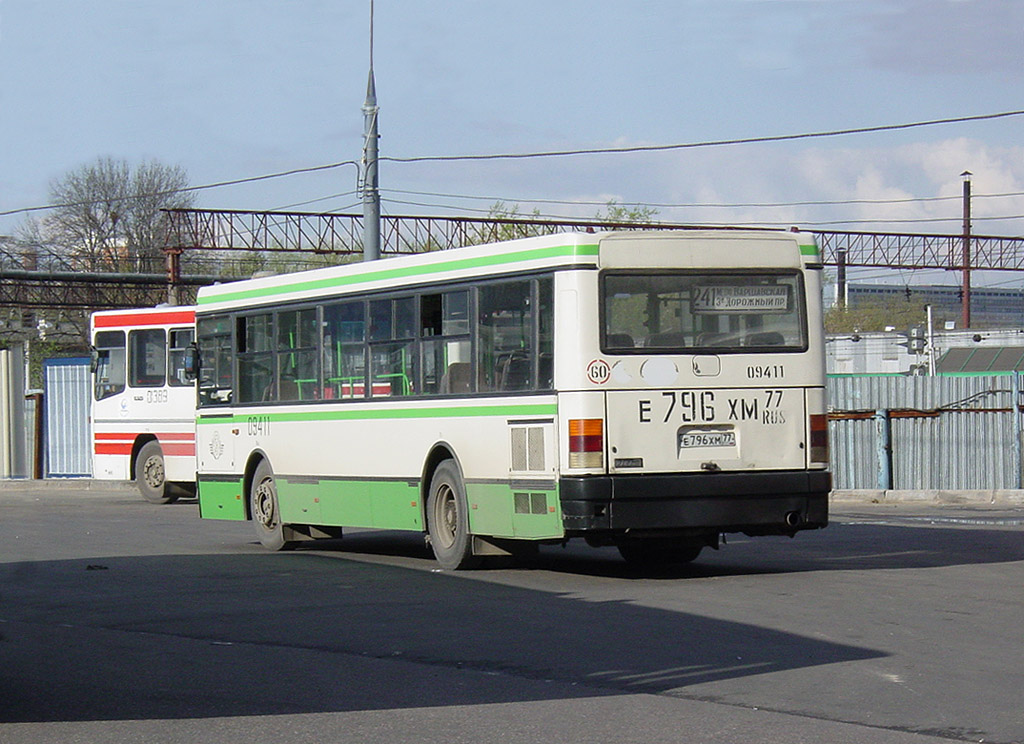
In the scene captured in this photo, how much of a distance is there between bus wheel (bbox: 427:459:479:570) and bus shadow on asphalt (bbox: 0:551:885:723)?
0.54 meters

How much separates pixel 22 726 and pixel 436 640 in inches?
127

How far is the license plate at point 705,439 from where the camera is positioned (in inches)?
528

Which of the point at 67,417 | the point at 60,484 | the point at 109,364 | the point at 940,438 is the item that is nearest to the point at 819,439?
the point at 940,438

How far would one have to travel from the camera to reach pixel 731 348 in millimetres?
13648

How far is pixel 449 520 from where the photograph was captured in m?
14.9

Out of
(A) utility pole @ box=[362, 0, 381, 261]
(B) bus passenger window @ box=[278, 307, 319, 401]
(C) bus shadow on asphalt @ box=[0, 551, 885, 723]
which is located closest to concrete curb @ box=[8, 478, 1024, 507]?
(A) utility pole @ box=[362, 0, 381, 261]

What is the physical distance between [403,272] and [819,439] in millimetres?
4192

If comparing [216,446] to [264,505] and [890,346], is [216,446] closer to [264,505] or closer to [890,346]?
[264,505]

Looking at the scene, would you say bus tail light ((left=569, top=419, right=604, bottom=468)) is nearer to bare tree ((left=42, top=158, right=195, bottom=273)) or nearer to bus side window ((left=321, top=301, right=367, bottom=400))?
bus side window ((left=321, top=301, right=367, bottom=400))

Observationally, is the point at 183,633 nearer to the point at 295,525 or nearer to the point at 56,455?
the point at 295,525

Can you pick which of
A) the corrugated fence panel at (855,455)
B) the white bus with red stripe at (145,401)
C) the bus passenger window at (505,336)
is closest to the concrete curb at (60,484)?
Answer: the white bus with red stripe at (145,401)

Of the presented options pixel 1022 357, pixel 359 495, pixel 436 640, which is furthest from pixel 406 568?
pixel 1022 357

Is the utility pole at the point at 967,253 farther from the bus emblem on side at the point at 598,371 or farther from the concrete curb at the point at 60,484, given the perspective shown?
the bus emblem on side at the point at 598,371

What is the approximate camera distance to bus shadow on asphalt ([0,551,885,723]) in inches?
328
